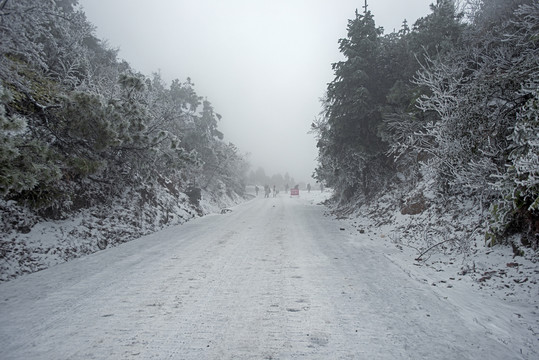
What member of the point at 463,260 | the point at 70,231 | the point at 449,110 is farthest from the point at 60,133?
the point at 449,110

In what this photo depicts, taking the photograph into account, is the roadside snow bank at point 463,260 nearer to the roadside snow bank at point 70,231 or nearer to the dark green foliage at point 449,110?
the dark green foliage at point 449,110

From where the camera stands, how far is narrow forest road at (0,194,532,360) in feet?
8.70

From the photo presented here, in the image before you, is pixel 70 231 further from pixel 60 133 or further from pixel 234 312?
pixel 234 312

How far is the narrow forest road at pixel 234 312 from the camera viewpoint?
2652mm

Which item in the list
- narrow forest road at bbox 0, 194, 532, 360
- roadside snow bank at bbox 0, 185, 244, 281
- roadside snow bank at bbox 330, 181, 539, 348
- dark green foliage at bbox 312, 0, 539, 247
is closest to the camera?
narrow forest road at bbox 0, 194, 532, 360

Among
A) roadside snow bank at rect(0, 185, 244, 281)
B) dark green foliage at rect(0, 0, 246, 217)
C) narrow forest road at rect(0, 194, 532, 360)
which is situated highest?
dark green foliage at rect(0, 0, 246, 217)

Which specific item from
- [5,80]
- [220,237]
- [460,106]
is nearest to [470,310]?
[460,106]

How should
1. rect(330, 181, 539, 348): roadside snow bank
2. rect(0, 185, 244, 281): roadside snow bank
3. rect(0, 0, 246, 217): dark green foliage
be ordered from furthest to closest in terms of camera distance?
1. rect(0, 185, 244, 281): roadside snow bank
2. rect(0, 0, 246, 217): dark green foliage
3. rect(330, 181, 539, 348): roadside snow bank

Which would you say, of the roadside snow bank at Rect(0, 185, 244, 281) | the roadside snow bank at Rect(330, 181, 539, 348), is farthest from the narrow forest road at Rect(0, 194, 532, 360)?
the roadside snow bank at Rect(0, 185, 244, 281)

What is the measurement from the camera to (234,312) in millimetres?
3395

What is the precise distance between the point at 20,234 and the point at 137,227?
350 centimetres

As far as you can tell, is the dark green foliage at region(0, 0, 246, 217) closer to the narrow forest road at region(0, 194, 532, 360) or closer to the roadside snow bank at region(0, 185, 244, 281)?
the roadside snow bank at region(0, 185, 244, 281)

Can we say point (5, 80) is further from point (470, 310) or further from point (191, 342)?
point (470, 310)

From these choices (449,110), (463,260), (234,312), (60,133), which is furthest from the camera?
(449,110)
